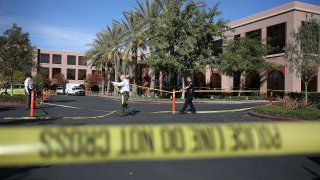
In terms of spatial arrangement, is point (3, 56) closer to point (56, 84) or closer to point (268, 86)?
point (268, 86)

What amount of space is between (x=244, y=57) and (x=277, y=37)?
4.51 m

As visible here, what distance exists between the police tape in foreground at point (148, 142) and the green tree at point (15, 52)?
2385 centimetres

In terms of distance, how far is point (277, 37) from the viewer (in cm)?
3897


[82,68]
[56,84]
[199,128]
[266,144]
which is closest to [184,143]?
[199,128]

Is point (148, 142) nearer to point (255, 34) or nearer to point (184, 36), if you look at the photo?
point (184, 36)

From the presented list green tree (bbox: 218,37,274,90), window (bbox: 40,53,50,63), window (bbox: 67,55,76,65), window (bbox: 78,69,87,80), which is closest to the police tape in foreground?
green tree (bbox: 218,37,274,90)

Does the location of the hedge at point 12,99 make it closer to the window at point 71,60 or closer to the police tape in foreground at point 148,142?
the police tape in foreground at point 148,142

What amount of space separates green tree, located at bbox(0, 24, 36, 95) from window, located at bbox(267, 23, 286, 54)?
2331 centimetres

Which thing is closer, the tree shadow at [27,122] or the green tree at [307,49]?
the tree shadow at [27,122]

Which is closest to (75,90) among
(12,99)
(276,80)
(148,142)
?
(276,80)

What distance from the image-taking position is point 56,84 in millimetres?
88812

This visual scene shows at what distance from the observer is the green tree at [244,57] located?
36.0 metres

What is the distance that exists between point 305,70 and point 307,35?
1.96 m

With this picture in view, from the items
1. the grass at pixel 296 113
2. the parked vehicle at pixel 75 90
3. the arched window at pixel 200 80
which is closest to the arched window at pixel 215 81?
the arched window at pixel 200 80
